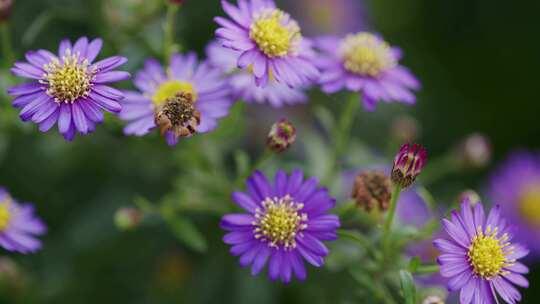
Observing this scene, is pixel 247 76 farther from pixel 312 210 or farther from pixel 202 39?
pixel 202 39

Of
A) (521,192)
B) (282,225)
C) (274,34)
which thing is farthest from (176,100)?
(521,192)

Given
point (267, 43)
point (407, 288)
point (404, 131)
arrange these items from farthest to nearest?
1. point (404, 131)
2. point (267, 43)
3. point (407, 288)

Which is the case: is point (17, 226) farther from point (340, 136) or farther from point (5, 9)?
point (340, 136)

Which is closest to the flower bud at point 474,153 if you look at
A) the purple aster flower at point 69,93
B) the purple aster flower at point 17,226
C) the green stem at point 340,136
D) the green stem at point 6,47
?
the green stem at point 340,136

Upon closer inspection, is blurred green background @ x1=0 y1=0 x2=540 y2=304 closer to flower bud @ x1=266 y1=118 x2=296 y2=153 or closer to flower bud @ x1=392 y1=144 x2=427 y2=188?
flower bud @ x1=266 y1=118 x2=296 y2=153

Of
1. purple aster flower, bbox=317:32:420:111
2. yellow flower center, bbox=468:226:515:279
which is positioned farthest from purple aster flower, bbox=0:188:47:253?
yellow flower center, bbox=468:226:515:279

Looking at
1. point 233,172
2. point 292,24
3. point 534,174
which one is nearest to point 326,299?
point 233,172
